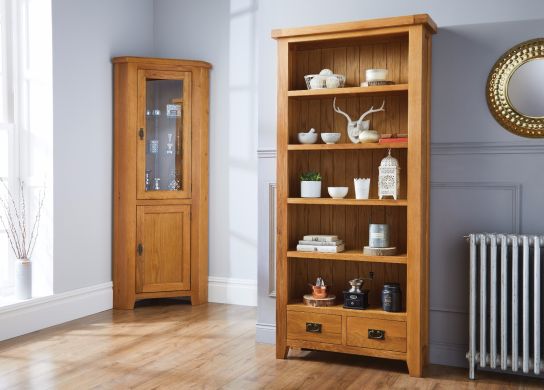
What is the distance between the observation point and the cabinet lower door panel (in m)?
5.36

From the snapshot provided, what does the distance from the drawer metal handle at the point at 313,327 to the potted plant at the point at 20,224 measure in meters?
2.04

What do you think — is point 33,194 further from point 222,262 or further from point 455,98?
point 455,98

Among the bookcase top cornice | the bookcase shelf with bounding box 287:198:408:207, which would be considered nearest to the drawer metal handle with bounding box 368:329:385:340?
the bookcase shelf with bounding box 287:198:408:207

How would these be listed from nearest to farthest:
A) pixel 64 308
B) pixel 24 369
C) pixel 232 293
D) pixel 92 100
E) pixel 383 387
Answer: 1. pixel 383 387
2. pixel 24 369
3. pixel 64 308
4. pixel 92 100
5. pixel 232 293

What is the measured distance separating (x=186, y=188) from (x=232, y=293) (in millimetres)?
978

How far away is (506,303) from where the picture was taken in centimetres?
349

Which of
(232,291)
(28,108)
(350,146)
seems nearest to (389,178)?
(350,146)

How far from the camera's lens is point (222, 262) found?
5645 millimetres

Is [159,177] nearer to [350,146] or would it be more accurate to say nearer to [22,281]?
[22,281]

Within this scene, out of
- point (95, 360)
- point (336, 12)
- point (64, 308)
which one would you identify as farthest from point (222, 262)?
point (336, 12)

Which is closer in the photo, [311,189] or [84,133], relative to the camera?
[311,189]

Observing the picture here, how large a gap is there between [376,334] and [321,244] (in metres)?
0.61

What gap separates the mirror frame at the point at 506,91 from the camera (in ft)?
11.8

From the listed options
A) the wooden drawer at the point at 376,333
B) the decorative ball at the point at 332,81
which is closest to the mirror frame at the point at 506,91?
the decorative ball at the point at 332,81
